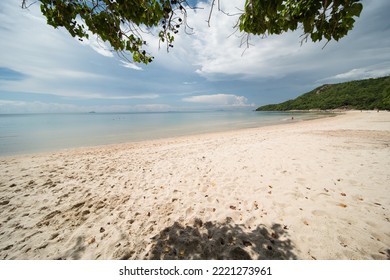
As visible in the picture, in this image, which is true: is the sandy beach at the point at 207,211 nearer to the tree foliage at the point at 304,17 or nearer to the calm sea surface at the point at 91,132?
the tree foliage at the point at 304,17

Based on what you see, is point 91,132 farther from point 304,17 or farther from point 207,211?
point 304,17

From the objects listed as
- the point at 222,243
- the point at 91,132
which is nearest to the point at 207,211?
the point at 222,243

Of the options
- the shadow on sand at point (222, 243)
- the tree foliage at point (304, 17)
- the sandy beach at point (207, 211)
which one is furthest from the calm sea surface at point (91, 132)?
the tree foliage at point (304, 17)

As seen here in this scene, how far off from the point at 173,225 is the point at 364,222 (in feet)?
13.5

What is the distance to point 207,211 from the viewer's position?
4086mm

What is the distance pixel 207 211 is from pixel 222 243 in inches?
41.0

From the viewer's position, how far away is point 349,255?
2.71 meters

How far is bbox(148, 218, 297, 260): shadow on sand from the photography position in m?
2.86

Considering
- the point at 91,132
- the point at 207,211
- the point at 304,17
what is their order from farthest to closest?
1. the point at 91,132
2. the point at 207,211
3. the point at 304,17

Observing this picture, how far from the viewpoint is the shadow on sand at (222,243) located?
112 inches

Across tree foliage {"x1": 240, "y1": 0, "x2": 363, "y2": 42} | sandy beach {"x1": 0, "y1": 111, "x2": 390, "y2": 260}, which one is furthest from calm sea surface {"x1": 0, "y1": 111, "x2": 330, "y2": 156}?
tree foliage {"x1": 240, "y1": 0, "x2": 363, "y2": 42}

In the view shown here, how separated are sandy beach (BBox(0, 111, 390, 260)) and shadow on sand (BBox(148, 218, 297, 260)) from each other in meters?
0.02

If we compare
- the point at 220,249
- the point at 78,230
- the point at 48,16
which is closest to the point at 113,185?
the point at 78,230

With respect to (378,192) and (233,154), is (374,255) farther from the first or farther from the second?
(233,154)
